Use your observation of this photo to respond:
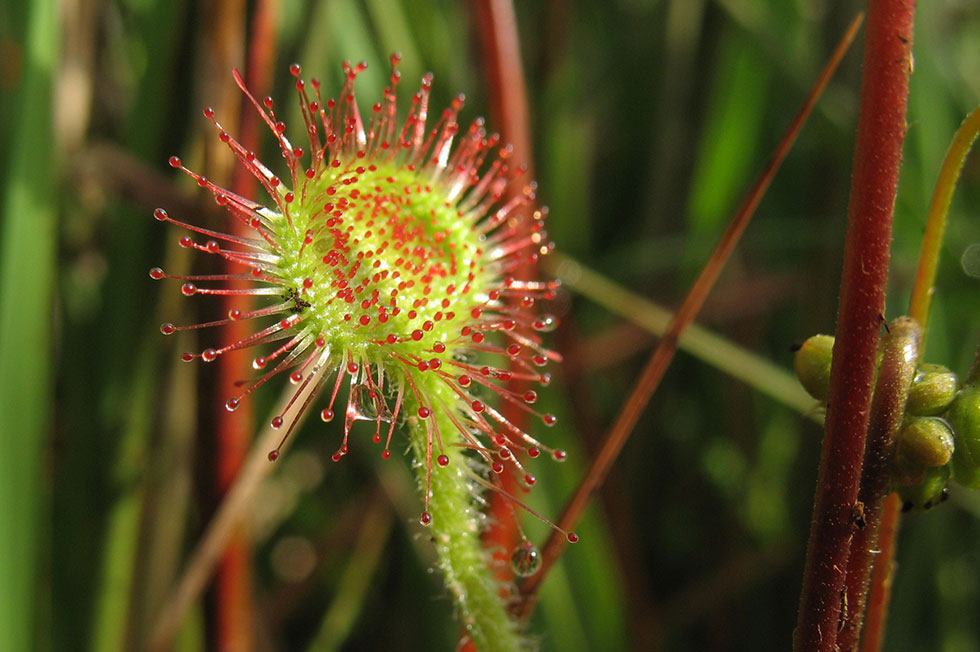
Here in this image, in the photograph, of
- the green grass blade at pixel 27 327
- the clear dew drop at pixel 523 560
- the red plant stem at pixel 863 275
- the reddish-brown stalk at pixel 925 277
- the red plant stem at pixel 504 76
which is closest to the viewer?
the red plant stem at pixel 863 275

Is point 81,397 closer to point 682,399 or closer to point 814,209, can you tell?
point 682,399

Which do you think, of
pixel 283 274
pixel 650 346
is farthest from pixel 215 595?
pixel 650 346

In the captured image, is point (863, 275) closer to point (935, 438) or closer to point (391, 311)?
point (935, 438)

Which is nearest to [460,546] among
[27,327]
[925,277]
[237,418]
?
[925,277]

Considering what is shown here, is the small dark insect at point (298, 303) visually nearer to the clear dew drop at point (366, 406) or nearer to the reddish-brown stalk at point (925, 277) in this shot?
the clear dew drop at point (366, 406)

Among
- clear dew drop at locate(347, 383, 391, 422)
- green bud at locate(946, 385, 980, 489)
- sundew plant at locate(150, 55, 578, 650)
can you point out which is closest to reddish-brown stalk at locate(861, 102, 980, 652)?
green bud at locate(946, 385, 980, 489)

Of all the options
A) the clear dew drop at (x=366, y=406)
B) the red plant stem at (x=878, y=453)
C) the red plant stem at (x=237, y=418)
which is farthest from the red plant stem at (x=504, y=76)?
the red plant stem at (x=878, y=453)

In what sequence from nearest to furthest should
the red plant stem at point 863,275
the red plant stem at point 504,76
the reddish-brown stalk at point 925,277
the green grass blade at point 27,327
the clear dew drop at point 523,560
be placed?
the red plant stem at point 863,275
the reddish-brown stalk at point 925,277
the clear dew drop at point 523,560
the green grass blade at point 27,327
the red plant stem at point 504,76

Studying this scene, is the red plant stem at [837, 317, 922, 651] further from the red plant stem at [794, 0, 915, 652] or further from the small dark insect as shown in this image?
the small dark insect
